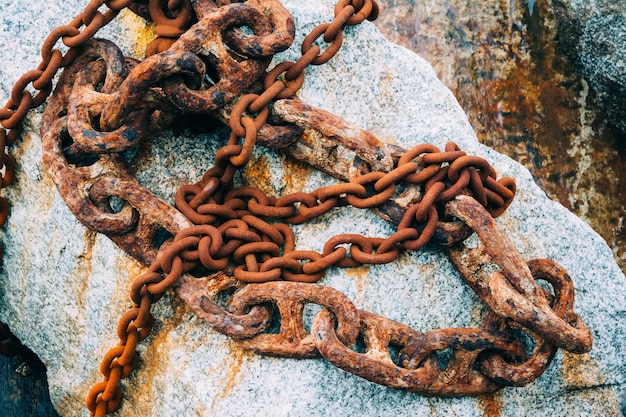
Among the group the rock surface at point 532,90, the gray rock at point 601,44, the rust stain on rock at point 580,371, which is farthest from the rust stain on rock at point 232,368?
the gray rock at point 601,44

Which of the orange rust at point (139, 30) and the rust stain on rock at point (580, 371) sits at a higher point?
the orange rust at point (139, 30)

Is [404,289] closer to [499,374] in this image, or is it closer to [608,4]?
[499,374]

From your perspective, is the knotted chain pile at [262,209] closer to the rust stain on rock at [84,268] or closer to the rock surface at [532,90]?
the rust stain on rock at [84,268]

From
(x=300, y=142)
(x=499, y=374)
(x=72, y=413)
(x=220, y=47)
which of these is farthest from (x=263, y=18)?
(x=72, y=413)

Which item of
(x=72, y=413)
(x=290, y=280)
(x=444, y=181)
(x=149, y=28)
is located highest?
(x=149, y=28)

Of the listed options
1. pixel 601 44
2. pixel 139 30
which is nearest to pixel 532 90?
pixel 601 44

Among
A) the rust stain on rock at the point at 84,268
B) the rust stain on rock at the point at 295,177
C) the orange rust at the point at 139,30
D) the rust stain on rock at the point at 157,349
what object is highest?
the orange rust at the point at 139,30
